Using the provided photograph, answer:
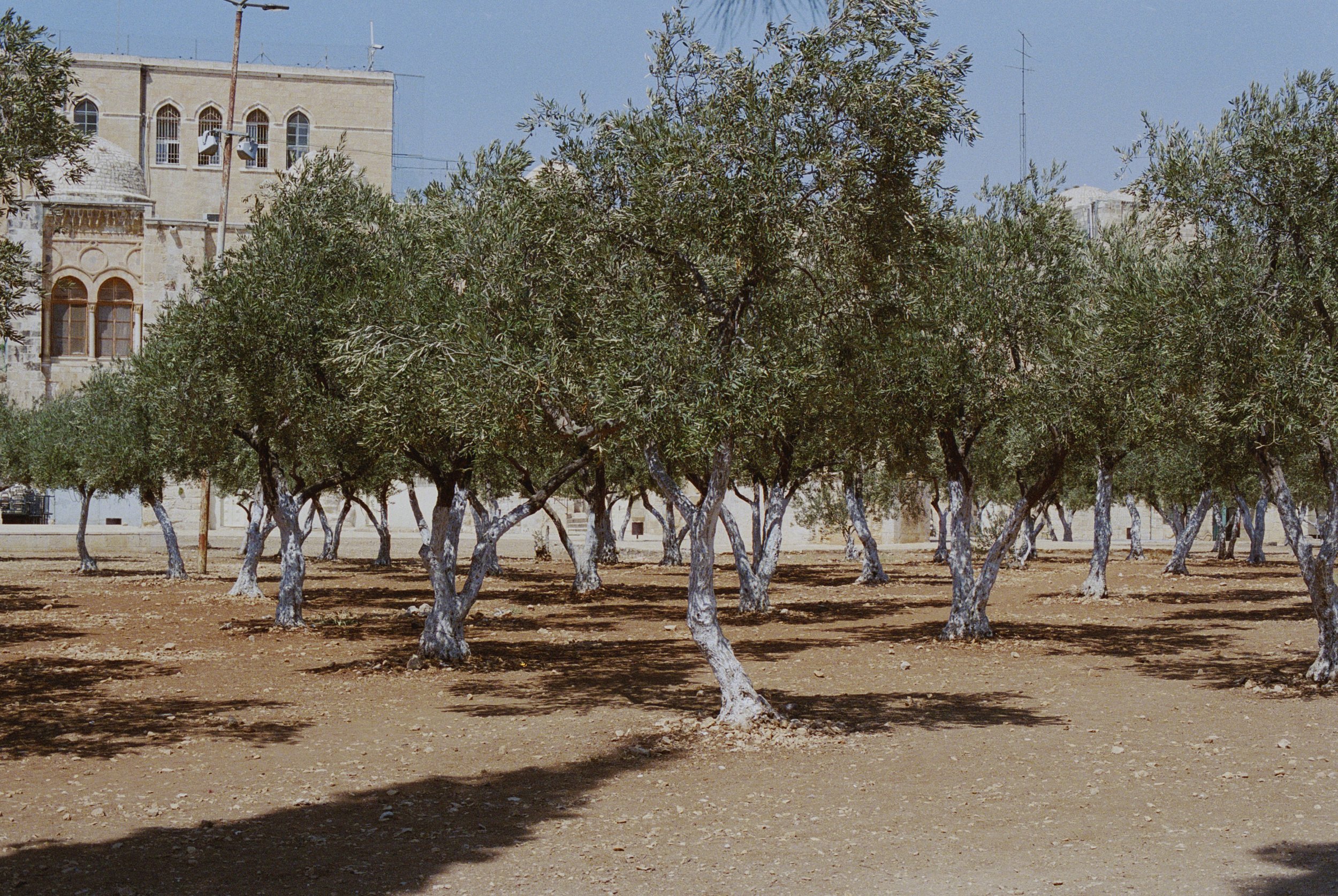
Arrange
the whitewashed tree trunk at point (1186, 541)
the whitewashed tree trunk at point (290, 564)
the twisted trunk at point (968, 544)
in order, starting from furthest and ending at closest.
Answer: the whitewashed tree trunk at point (1186, 541) → the whitewashed tree trunk at point (290, 564) → the twisted trunk at point (968, 544)

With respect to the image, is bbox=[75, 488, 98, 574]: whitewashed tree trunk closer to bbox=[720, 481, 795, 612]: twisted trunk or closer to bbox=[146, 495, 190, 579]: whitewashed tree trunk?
bbox=[146, 495, 190, 579]: whitewashed tree trunk

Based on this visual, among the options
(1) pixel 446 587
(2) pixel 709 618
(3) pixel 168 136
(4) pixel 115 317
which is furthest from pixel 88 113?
(2) pixel 709 618

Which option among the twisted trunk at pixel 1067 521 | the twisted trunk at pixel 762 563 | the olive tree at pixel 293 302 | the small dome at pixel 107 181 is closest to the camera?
the olive tree at pixel 293 302

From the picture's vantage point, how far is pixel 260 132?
7050 cm

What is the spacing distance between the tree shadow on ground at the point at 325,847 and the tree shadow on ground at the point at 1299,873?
3.86m

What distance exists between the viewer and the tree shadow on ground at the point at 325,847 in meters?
7.17

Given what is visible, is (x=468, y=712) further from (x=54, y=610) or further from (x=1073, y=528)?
(x=1073, y=528)

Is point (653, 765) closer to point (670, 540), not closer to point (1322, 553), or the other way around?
point (1322, 553)

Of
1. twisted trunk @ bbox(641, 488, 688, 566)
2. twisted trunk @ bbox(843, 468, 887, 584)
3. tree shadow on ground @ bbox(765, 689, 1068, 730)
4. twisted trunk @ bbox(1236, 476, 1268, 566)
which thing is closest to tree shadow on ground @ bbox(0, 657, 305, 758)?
tree shadow on ground @ bbox(765, 689, 1068, 730)

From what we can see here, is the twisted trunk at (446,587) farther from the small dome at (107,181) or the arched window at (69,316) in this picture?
the small dome at (107,181)

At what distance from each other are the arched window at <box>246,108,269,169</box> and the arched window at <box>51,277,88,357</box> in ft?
48.9

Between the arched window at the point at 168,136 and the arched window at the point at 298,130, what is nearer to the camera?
the arched window at the point at 168,136

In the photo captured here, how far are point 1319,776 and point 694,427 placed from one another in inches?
227

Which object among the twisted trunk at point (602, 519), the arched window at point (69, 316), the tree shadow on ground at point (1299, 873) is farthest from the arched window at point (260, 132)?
the tree shadow on ground at point (1299, 873)
